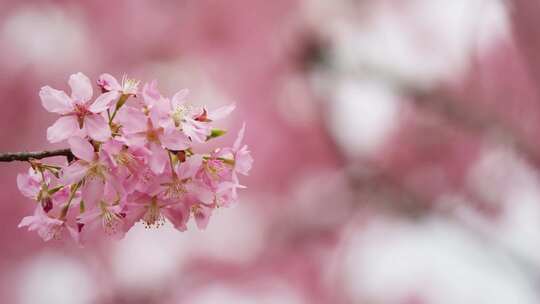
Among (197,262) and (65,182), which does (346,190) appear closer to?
(197,262)

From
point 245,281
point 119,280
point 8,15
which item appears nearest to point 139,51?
point 8,15

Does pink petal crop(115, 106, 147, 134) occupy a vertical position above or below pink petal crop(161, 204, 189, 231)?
above

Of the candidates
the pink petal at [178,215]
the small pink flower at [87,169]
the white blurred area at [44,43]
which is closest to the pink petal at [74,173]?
the small pink flower at [87,169]

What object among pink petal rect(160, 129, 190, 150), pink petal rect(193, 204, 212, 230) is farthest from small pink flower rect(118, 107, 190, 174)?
pink petal rect(193, 204, 212, 230)

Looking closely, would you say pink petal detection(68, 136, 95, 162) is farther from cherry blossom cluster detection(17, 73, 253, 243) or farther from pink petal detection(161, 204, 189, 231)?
pink petal detection(161, 204, 189, 231)

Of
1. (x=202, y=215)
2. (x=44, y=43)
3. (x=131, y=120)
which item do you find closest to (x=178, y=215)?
(x=202, y=215)

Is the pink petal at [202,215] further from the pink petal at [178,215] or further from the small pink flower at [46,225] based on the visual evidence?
the small pink flower at [46,225]

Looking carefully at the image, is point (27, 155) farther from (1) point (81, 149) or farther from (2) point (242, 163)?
(2) point (242, 163)
